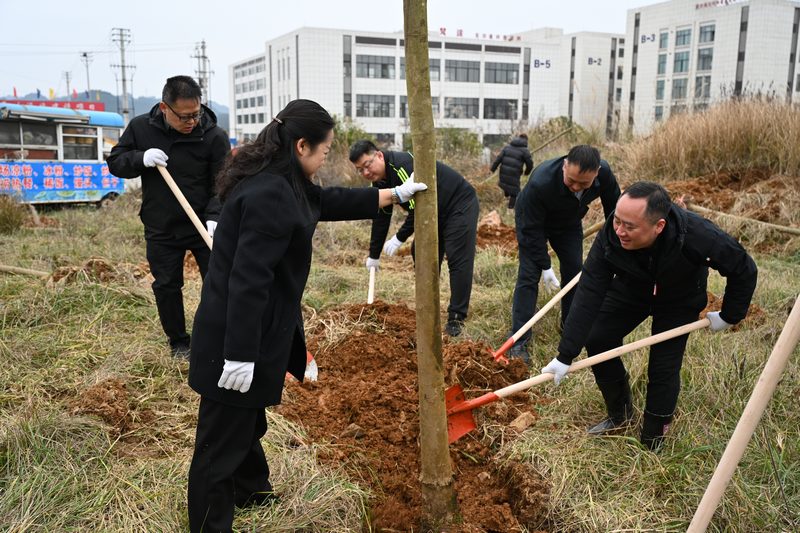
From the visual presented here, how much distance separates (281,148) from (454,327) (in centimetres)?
305

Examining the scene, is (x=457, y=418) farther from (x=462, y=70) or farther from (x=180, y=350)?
(x=462, y=70)

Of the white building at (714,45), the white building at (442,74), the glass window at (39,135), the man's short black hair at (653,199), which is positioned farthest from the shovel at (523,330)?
the white building at (442,74)

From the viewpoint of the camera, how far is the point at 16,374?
3.79 m

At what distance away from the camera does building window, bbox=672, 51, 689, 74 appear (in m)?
51.8

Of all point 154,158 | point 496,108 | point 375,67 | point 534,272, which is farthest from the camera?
point 496,108

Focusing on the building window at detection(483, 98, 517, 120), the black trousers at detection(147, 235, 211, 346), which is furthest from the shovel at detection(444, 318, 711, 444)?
the building window at detection(483, 98, 517, 120)

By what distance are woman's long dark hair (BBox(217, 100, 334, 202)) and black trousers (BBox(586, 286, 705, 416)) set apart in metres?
1.79

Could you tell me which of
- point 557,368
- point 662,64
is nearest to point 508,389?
point 557,368

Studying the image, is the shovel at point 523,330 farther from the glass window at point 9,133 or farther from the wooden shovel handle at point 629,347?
the glass window at point 9,133

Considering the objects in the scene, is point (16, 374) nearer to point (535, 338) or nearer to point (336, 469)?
point (336, 469)

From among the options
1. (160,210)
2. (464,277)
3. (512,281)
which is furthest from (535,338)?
(160,210)

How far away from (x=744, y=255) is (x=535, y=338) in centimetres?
199

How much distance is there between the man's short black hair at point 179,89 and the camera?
12.4ft

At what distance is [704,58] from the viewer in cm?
5103
